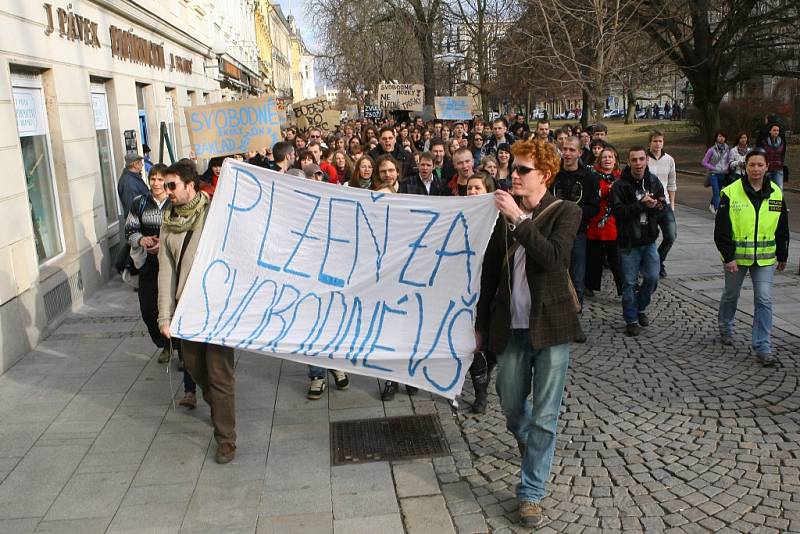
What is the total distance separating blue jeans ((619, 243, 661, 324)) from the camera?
6.79 m

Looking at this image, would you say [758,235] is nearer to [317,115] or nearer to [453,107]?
[317,115]

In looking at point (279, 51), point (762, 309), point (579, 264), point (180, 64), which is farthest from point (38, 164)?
point (279, 51)

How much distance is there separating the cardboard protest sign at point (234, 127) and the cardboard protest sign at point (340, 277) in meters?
4.21

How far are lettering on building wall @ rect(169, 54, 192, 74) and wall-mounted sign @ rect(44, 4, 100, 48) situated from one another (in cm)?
531

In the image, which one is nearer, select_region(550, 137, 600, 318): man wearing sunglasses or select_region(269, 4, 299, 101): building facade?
select_region(550, 137, 600, 318): man wearing sunglasses

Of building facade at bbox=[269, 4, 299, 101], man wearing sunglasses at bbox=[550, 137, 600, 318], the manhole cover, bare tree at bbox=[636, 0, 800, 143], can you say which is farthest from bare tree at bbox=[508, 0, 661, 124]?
building facade at bbox=[269, 4, 299, 101]

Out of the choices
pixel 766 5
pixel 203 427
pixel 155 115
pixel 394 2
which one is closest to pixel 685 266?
pixel 203 427

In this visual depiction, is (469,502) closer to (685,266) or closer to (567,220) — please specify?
(567,220)

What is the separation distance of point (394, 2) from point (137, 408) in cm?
2391

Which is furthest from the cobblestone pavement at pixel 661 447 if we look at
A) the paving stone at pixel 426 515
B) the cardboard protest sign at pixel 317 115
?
the cardboard protest sign at pixel 317 115

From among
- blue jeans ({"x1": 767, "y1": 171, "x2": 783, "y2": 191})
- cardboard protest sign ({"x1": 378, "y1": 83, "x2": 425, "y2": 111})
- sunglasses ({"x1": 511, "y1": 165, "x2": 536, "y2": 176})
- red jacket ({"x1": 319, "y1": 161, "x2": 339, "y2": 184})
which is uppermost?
cardboard protest sign ({"x1": 378, "y1": 83, "x2": 425, "y2": 111})

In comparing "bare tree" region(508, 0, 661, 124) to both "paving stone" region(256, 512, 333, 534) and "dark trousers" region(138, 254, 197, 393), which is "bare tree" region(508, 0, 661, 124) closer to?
"dark trousers" region(138, 254, 197, 393)

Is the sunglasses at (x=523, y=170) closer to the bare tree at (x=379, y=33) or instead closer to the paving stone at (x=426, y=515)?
the paving stone at (x=426, y=515)

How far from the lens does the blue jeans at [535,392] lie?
3.59 m
